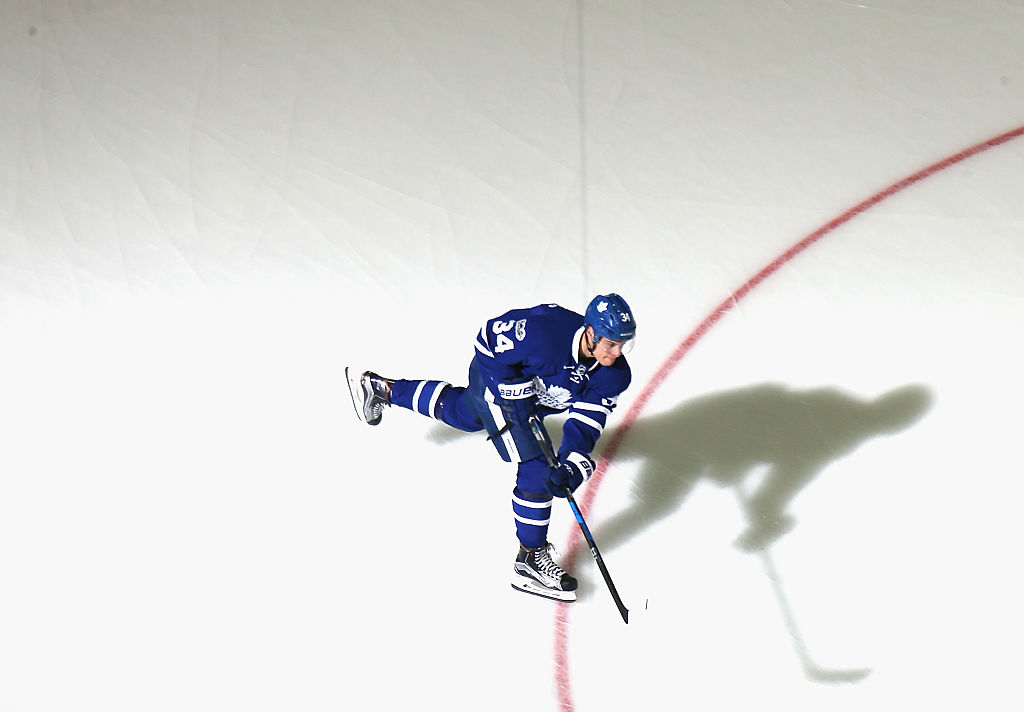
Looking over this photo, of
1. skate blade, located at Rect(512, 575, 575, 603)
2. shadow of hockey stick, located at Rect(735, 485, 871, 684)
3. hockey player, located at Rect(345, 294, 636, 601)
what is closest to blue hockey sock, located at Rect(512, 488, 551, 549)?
hockey player, located at Rect(345, 294, 636, 601)

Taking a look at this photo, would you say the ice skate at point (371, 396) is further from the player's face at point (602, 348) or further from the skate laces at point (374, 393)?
the player's face at point (602, 348)

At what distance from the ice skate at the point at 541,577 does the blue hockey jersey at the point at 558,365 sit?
1.24 ft

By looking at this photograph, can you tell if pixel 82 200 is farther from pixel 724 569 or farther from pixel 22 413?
pixel 724 569

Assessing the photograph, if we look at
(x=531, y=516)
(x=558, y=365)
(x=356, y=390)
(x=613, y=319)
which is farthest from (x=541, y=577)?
(x=356, y=390)

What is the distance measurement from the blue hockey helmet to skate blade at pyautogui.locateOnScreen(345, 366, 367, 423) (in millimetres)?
1241

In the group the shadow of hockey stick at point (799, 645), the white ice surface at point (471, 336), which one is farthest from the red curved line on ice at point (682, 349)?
the shadow of hockey stick at point (799, 645)

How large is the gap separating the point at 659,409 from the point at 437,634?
1.21m

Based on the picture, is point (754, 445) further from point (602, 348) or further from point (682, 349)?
point (602, 348)

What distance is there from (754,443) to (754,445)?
0.03ft

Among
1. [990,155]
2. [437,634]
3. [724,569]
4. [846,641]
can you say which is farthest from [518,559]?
[990,155]

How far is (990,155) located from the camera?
4645mm

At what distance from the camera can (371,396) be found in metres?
4.01

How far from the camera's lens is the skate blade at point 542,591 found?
11.3 ft

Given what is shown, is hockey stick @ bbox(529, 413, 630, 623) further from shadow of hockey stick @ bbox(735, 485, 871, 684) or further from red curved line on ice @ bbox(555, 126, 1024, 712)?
shadow of hockey stick @ bbox(735, 485, 871, 684)
